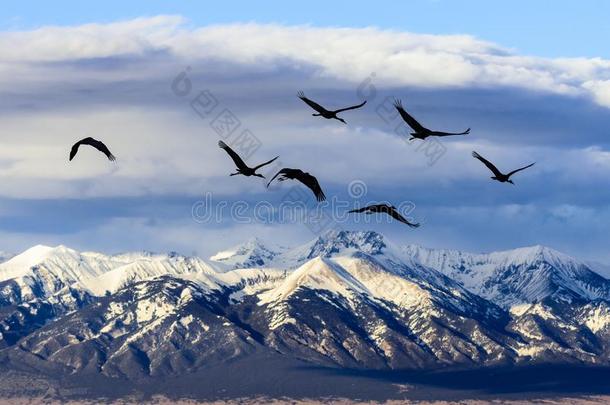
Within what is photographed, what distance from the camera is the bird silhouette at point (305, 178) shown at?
109 meters

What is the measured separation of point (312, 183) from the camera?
110m

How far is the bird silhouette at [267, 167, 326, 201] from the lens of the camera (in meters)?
109

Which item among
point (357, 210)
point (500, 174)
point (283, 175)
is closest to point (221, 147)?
point (283, 175)

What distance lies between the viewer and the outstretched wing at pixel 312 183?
109 meters

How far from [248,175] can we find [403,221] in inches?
785

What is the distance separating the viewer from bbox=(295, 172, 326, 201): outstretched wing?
10931 centimetres

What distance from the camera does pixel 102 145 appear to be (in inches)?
4336

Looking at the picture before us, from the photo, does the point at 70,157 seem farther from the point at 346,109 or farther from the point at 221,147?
the point at 346,109

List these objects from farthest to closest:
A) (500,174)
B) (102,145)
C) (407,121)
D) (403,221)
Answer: (500,174)
(407,121)
(102,145)
(403,221)

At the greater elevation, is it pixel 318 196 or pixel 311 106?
pixel 311 106

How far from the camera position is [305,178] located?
110188 mm

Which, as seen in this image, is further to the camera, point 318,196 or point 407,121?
point 407,121

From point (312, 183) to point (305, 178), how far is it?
0.70m

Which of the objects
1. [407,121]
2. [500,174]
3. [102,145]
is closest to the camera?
[102,145]
